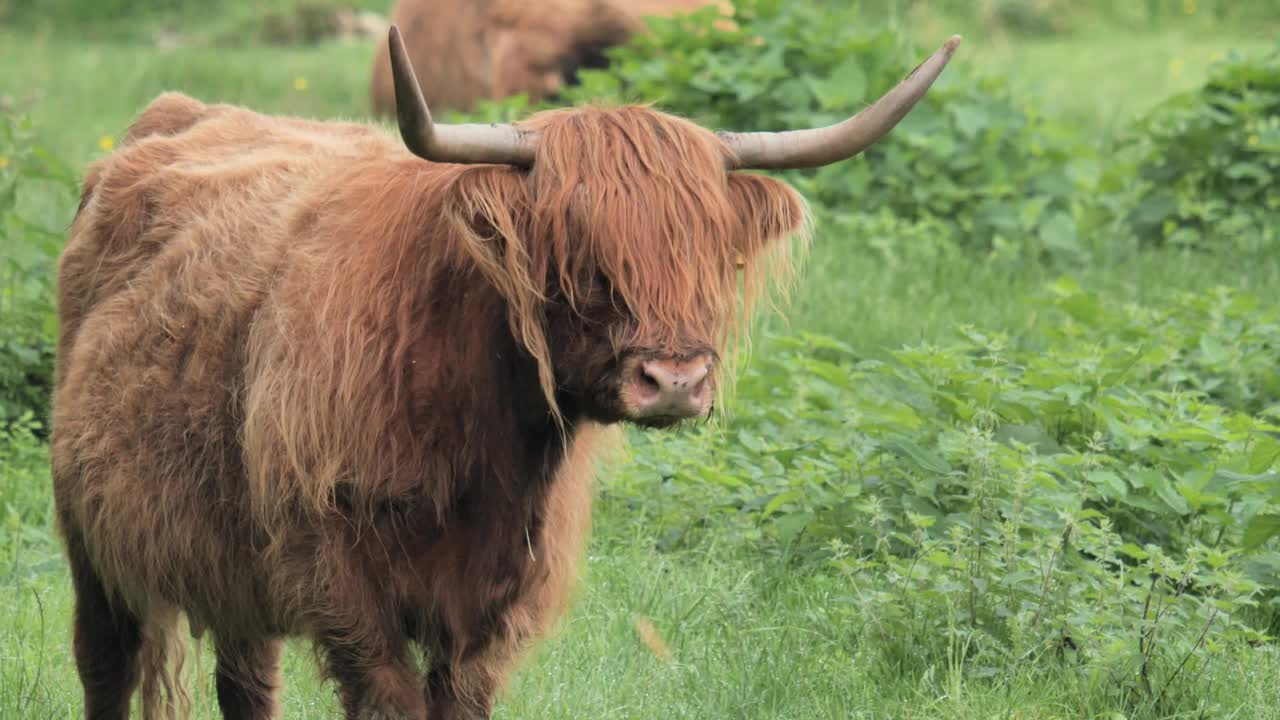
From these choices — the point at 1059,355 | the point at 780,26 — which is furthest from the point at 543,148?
the point at 780,26

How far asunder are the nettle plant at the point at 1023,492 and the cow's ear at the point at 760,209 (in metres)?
0.90

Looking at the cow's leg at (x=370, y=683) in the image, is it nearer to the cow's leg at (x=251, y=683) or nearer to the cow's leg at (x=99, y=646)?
the cow's leg at (x=251, y=683)

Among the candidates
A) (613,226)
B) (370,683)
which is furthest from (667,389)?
(370,683)

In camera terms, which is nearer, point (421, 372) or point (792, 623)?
point (421, 372)

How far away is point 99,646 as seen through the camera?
14.9 ft

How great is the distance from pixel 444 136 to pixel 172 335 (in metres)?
1.03

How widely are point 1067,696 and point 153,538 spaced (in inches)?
83.4

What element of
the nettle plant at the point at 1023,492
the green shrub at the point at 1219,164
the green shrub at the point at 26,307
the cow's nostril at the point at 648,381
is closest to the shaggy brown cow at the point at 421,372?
the cow's nostril at the point at 648,381

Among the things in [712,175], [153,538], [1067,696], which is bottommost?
[1067,696]

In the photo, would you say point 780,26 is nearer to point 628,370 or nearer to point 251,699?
point 251,699

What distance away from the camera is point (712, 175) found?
372 cm

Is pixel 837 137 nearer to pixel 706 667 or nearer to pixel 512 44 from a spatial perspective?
pixel 706 667

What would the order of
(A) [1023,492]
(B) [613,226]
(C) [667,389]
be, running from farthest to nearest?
(A) [1023,492]
(B) [613,226]
(C) [667,389]

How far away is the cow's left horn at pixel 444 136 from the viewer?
321cm
